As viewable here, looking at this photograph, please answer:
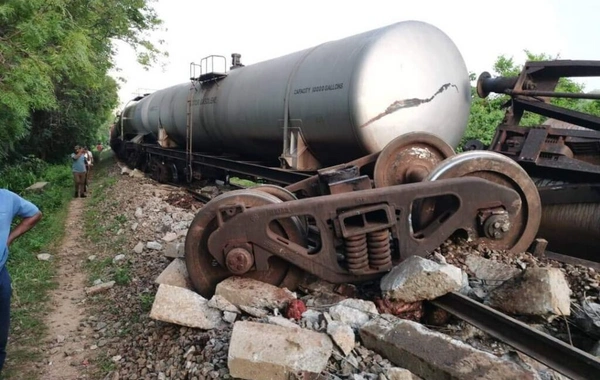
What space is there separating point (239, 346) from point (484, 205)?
238 centimetres

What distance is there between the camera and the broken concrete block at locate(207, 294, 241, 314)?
3517mm

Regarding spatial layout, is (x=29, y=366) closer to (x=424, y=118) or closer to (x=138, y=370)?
(x=138, y=370)

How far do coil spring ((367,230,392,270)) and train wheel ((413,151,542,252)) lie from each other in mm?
604

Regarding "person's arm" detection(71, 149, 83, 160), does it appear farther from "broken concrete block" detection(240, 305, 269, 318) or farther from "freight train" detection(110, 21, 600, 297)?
"broken concrete block" detection(240, 305, 269, 318)

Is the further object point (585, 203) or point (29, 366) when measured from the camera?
point (585, 203)

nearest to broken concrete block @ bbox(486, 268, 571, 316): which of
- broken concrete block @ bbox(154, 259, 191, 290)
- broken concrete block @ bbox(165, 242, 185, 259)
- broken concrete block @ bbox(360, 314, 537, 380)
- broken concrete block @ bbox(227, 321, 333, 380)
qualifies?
broken concrete block @ bbox(360, 314, 537, 380)

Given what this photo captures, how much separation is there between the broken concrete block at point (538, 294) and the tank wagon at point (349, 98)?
2485 mm

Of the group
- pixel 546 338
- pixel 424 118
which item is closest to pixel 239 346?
pixel 546 338

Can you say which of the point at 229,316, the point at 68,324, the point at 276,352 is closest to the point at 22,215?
the point at 68,324

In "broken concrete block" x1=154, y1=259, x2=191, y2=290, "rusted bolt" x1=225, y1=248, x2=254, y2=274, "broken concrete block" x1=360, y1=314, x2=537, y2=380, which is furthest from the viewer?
"broken concrete block" x1=154, y1=259, x2=191, y2=290

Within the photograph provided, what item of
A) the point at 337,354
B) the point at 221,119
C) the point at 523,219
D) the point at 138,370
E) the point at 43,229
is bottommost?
the point at 43,229

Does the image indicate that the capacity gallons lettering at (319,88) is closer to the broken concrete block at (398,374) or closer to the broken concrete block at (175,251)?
the broken concrete block at (175,251)

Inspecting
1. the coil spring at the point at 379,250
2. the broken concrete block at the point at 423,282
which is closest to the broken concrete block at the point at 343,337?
the broken concrete block at the point at 423,282

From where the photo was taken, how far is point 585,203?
4.59 metres
